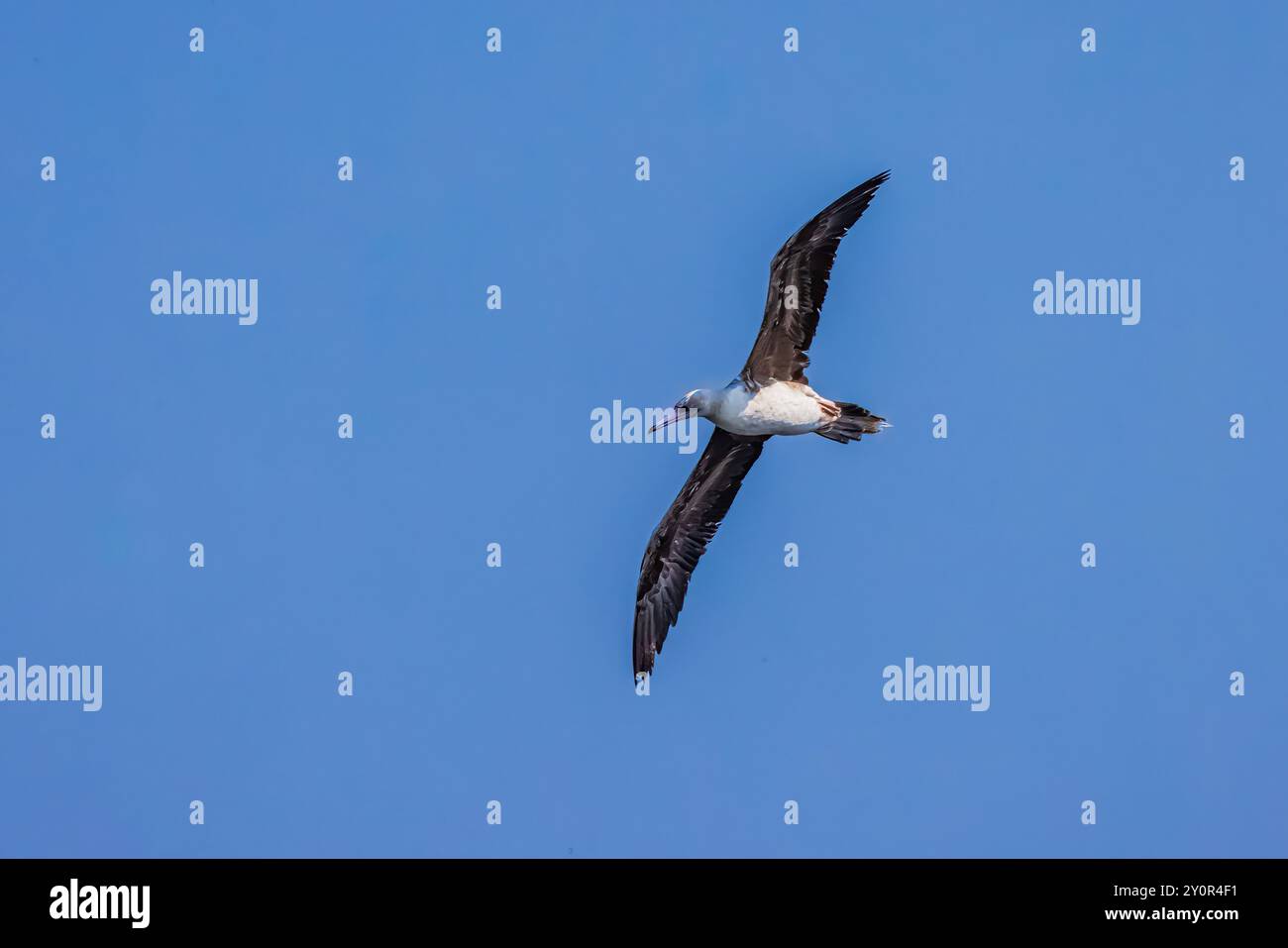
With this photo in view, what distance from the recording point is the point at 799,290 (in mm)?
19453

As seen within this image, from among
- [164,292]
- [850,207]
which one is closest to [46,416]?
[164,292]

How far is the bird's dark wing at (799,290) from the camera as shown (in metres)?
19.1

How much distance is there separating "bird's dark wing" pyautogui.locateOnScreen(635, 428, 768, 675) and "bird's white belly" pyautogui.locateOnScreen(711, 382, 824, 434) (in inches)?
58.5

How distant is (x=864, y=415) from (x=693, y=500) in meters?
2.99

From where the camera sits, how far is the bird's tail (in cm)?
1972

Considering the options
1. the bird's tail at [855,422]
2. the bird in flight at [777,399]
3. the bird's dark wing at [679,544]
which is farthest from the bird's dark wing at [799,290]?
the bird's dark wing at [679,544]

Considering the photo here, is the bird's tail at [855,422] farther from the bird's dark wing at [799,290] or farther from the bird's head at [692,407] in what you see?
the bird's head at [692,407]

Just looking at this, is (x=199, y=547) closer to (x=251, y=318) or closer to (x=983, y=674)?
(x=251, y=318)

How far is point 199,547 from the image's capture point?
2492 centimetres

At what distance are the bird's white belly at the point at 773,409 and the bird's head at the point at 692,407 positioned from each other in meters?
0.12

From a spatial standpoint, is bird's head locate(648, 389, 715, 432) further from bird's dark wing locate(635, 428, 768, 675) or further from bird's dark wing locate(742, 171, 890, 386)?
bird's dark wing locate(635, 428, 768, 675)

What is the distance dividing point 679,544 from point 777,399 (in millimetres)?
3038

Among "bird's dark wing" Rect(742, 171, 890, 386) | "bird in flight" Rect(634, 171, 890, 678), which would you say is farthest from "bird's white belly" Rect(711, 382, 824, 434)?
"bird's dark wing" Rect(742, 171, 890, 386)

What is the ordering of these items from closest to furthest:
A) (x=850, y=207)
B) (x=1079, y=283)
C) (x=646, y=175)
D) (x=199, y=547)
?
(x=850, y=207) < (x=646, y=175) < (x=1079, y=283) < (x=199, y=547)
